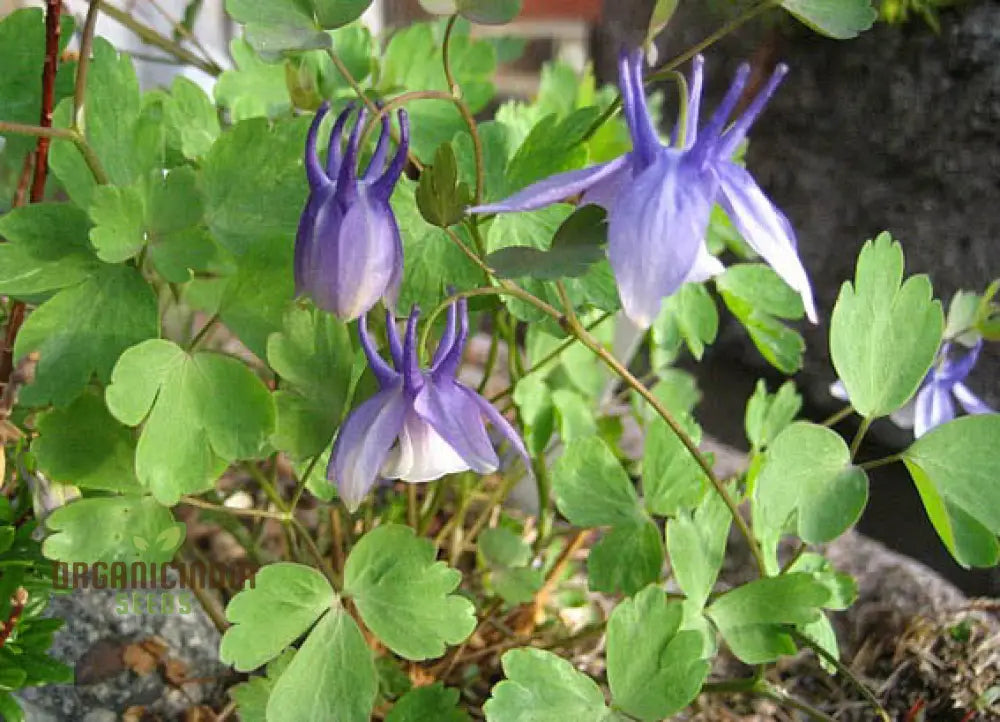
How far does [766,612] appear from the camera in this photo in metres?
0.67

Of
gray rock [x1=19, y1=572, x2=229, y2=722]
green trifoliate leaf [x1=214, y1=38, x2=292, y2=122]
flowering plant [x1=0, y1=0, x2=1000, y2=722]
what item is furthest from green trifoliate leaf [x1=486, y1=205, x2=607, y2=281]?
gray rock [x1=19, y1=572, x2=229, y2=722]

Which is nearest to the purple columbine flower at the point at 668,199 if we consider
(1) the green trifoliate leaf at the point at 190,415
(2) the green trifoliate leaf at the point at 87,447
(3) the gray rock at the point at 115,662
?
(1) the green trifoliate leaf at the point at 190,415

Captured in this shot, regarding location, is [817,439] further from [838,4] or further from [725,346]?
[725,346]

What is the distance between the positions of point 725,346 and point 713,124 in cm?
126

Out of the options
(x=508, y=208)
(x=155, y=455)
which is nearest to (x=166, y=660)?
(x=155, y=455)

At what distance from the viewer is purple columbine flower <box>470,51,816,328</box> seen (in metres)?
0.45

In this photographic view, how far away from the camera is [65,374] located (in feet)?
1.90

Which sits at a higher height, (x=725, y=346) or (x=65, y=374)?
(x=65, y=374)

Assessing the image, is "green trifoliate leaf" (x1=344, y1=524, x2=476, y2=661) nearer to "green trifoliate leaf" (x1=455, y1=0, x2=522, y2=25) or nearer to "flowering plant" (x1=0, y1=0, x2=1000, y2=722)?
"flowering plant" (x1=0, y1=0, x2=1000, y2=722)

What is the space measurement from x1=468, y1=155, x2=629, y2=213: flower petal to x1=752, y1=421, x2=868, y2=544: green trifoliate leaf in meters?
0.20

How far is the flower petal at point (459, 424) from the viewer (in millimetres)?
534

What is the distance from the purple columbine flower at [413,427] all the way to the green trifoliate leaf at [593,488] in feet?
0.62

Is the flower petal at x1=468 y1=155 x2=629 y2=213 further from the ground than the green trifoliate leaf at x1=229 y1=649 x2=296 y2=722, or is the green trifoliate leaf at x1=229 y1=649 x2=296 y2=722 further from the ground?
the flower petal at x1=468 y1=155 x2=629 y2=213

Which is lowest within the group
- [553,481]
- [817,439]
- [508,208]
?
[553,481]
